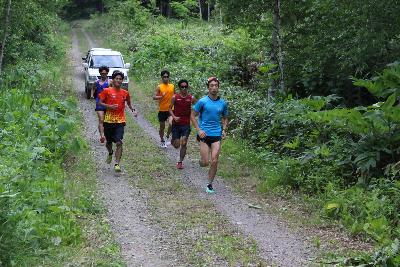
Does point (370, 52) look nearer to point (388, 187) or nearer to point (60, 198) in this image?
point (388, 187)

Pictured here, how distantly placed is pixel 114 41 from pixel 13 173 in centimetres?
3912

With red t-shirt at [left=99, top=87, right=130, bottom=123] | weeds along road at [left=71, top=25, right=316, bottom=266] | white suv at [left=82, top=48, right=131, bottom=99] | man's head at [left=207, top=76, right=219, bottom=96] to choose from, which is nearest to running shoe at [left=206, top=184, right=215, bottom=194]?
weeds along road at [left=71, top=25, right=316, bottom=266]

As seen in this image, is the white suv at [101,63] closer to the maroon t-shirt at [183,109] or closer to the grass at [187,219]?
the grass at [187,219]

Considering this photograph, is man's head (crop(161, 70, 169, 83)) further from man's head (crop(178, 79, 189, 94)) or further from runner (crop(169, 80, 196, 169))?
man's head (crop(178, 79, 189, 94))

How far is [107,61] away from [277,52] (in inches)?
359

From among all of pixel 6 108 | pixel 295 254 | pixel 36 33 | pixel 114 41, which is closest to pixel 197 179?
pixel 295 254

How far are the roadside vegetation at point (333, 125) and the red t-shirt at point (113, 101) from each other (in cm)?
300

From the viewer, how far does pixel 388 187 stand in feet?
28.4

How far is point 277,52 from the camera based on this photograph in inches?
692

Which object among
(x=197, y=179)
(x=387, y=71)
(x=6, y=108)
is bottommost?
(x=197, y=179)

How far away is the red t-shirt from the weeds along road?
112 centimetres

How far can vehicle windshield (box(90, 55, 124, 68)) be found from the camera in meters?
23.7

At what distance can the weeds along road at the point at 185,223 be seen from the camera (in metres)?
7.07

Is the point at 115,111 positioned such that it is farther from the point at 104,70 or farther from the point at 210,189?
the point at 210,189
